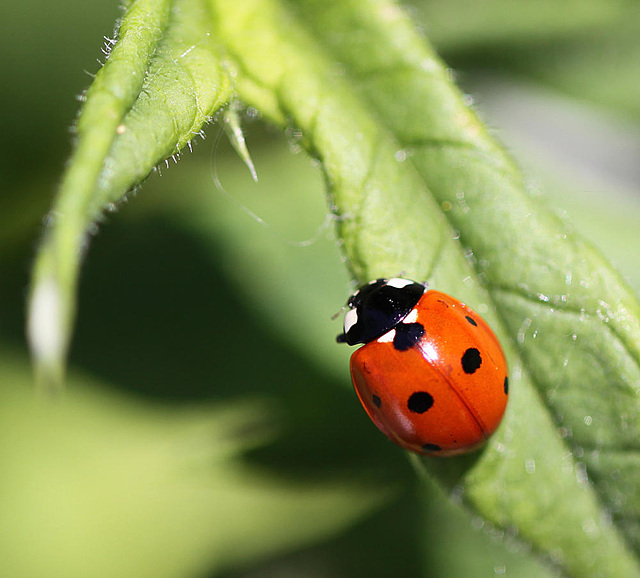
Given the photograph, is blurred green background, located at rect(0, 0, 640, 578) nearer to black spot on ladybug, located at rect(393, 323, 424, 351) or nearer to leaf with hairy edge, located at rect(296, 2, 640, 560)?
black spot on ladybug, located at rect(393, 323, 424, 351)

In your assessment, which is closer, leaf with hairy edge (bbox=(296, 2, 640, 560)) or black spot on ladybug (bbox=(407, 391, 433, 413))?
leaf with hairy edge (bbox=(296, 2, 640, 560))

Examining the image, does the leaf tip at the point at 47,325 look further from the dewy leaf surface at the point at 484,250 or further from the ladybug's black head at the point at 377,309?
the ladybug's black head at the point at 377,309

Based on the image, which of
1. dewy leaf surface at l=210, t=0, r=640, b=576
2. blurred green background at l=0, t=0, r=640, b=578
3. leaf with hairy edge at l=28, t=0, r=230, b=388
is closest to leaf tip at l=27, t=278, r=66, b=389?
leaf with hairy edge at l=28, t=0, r=230, b=388

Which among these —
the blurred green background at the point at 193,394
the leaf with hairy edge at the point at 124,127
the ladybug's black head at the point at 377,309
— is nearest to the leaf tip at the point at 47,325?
the leaf with hairy edge at the point at 124,127

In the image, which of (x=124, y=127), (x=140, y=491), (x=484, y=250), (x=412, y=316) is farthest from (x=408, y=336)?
(x=140, y=491)

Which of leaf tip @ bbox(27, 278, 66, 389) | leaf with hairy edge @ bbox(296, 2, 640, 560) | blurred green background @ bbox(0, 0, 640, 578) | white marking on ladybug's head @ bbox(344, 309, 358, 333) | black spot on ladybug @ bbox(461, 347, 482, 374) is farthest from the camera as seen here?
blurred green background @ bbox(0, 0, 640, 578)

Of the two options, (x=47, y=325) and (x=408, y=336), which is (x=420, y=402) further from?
(x=47, y=325)
